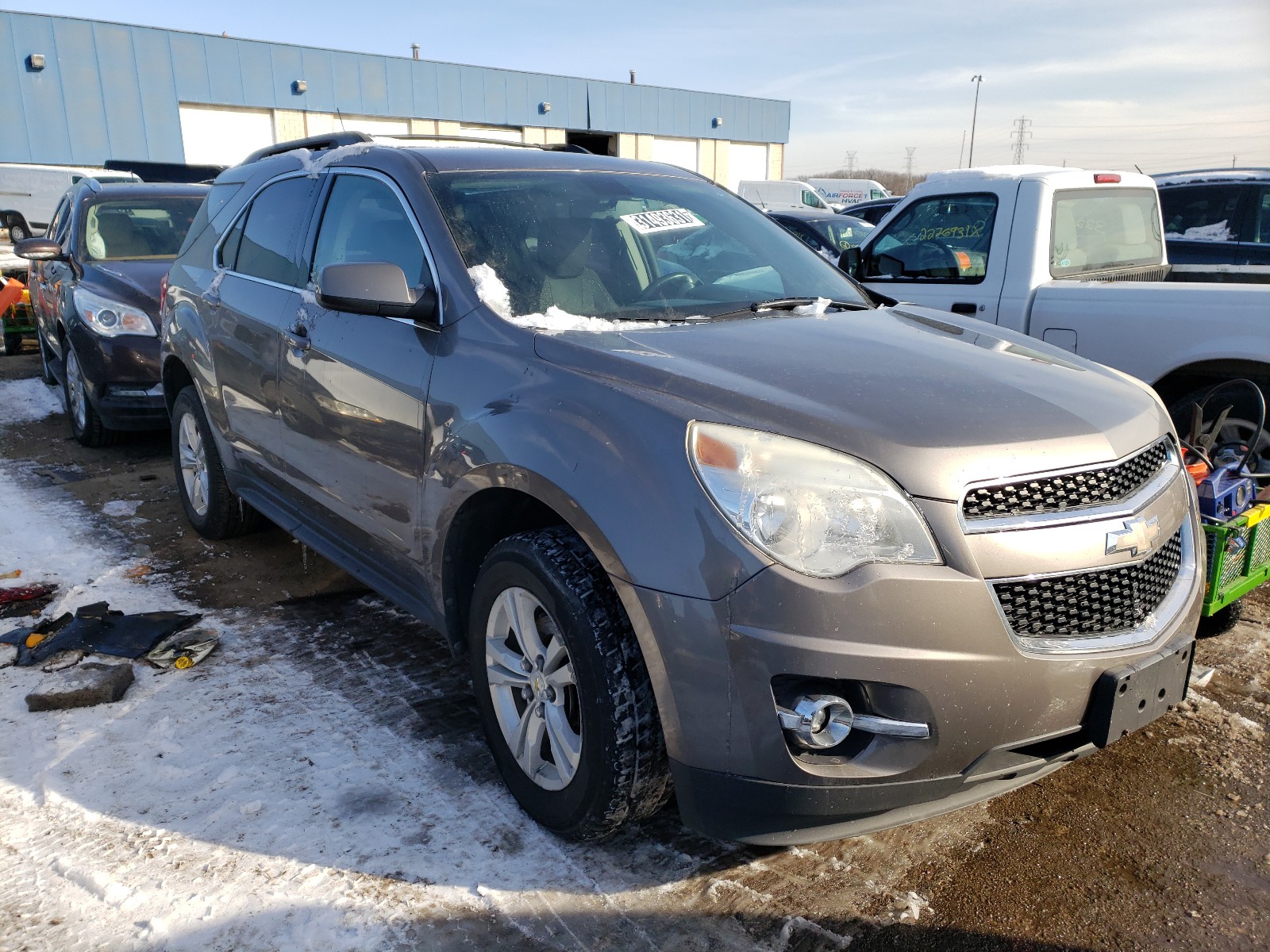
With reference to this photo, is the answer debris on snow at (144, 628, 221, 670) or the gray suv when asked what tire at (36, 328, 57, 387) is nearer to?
debris on snow at (144, 628, 221, 670)

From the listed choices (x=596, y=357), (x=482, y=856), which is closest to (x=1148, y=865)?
(x=482, y=856)

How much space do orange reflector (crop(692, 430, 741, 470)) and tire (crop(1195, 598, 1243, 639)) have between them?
284 cm

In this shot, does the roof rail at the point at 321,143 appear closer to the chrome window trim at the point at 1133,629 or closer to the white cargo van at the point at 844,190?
the chrome window trim at the point at 1133,629

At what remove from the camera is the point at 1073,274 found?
217 inches

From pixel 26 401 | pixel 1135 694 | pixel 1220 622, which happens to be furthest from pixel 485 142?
pixel 26 401

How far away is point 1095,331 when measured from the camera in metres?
4.80

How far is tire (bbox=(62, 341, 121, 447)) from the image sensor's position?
7.21 metres

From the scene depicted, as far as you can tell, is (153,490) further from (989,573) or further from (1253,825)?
(1253,825)

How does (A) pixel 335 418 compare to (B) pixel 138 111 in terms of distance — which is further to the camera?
(B) pixel 138 111

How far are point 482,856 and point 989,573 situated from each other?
1.53m

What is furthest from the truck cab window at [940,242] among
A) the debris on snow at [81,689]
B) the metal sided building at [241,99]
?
the metal sided building at [241,99]

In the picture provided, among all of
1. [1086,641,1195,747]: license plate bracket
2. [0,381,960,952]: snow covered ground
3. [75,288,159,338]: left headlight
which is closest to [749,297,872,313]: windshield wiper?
[1086,641,1195,747]: license plate bracket

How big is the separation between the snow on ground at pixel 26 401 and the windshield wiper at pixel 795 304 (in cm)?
766

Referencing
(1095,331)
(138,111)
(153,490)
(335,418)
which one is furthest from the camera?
(138,111)
